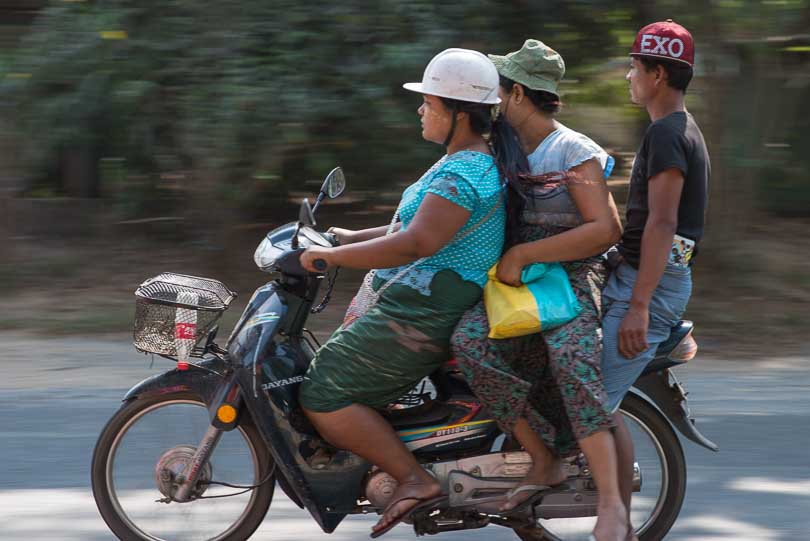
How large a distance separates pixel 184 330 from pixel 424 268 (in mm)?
844

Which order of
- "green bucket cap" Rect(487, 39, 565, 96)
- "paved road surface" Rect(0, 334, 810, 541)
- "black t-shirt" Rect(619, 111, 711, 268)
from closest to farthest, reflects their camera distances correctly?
"black t-shirt" Rect(619, 111, 711, 268) < "green bucket cap" Rect(487, 39, 565, 96) < "paved road surface" Rect(0, 334, 810, 541)

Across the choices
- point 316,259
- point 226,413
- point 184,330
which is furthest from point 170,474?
point 316,259

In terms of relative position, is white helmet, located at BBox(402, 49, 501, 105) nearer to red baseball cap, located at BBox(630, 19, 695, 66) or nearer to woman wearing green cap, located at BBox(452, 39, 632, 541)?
woman wearing green cap, located at BBox(452, 39, 632, 541)

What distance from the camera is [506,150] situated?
12.0 ft

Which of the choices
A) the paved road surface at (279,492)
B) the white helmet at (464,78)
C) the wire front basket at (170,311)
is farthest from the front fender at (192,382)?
the white helmet at (464,78)

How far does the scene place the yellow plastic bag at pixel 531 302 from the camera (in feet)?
11.8

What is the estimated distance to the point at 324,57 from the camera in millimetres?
7746

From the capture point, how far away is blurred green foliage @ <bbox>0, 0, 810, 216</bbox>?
7617 millimetres

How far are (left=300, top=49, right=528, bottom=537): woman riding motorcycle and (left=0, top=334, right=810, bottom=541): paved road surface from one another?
0.67m

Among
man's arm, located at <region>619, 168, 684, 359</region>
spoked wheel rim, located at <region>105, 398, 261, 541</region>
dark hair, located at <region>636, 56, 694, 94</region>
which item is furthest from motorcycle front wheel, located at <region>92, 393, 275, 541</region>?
dark hair, located at <region>636, 56, 694, 94</region>

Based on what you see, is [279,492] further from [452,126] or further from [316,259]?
[452,126]

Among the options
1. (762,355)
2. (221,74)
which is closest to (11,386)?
(221,74)

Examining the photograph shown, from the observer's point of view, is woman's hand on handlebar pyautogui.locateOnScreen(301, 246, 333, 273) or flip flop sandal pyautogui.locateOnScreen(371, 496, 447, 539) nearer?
woman's hand on handlebar pyautogui.locateOnScreen(301, 246, 333, 273)

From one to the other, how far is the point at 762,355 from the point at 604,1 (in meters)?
2.74
